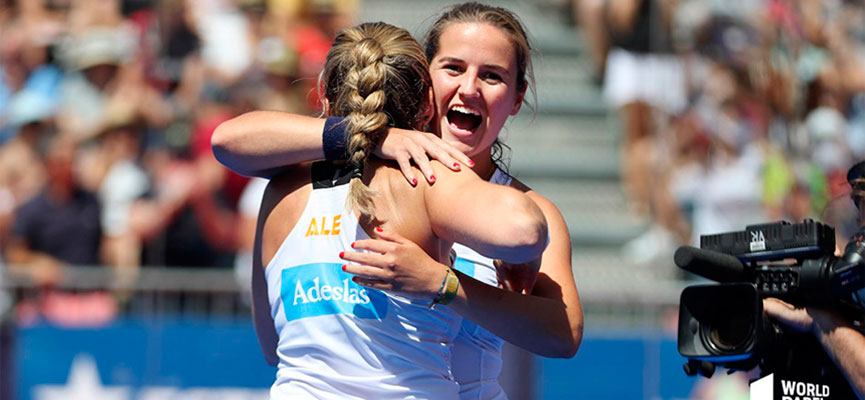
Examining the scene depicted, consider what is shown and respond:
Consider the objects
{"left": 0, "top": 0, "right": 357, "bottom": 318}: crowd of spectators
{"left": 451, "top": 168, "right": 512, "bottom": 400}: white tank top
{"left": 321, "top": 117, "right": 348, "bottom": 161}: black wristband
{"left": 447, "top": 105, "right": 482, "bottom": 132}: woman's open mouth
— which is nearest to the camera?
{"left": 321, "top": 117, "right": 348, "bottom": 161}: black wristband

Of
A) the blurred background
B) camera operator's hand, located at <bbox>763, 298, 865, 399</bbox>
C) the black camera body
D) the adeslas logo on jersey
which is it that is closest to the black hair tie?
the adeslas logo on jersey

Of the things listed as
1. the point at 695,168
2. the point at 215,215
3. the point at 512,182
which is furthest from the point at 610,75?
the point at 512,182

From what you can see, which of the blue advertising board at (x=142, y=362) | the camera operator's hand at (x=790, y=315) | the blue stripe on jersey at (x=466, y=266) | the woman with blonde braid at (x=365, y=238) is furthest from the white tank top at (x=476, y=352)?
the blue advertising board at (x=142, y=362)

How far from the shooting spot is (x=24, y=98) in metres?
7.62

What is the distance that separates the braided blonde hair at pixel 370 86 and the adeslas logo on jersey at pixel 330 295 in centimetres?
16

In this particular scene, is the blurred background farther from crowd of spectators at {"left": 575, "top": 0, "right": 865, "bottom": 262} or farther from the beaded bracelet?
the beaded bracelet

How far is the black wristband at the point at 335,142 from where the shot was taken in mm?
2539

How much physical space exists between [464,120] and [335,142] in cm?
49

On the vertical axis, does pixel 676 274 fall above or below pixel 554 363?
above

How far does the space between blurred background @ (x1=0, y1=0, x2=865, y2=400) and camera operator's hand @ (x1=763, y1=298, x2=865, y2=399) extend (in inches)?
146

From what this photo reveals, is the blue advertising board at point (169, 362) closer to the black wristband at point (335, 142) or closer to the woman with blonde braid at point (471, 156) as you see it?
the woman with blonde braid at point (471, 156)

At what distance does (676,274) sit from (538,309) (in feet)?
15.2

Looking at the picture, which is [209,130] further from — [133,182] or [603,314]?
[603,314]

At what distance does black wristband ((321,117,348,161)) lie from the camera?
254 cm
